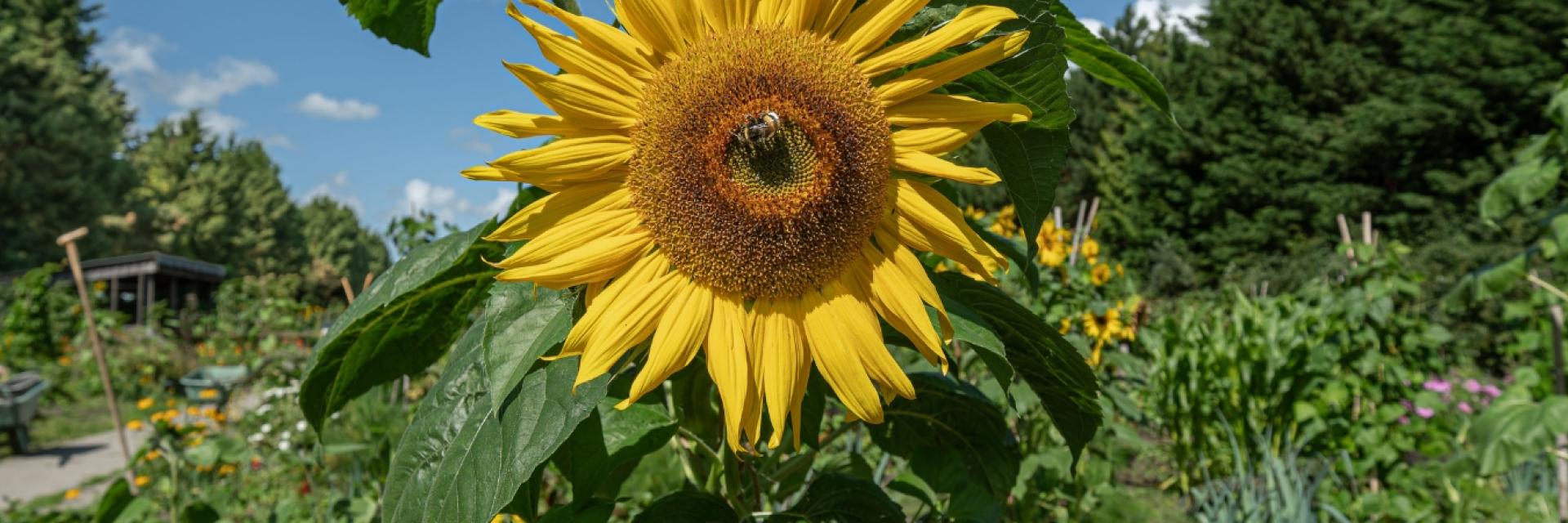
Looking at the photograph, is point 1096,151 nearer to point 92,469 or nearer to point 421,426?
point 92,469

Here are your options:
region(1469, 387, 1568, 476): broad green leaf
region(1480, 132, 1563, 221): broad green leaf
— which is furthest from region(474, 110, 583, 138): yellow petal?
region(1480, 132, 1563, 221): broad green leaf

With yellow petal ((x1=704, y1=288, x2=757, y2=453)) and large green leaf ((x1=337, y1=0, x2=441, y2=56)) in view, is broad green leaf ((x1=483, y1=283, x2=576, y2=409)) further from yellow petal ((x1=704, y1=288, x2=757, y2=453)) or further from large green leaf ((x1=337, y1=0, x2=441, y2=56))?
large green leaf ((x1=337, y1=0, x2=441, y2=56))

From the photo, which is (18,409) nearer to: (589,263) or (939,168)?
(589,263)

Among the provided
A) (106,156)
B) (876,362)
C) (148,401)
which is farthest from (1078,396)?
(106,156)

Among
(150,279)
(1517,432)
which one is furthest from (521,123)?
(150,279)

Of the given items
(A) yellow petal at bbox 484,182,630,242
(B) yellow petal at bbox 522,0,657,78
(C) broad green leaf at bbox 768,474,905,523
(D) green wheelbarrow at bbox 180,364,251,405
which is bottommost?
(C) broad green leaf at bbox 768,474,905,523

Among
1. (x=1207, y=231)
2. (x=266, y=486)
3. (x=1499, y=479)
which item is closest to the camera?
(x=266, y=486)

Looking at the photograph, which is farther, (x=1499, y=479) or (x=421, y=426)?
(x=1499, y=479)
